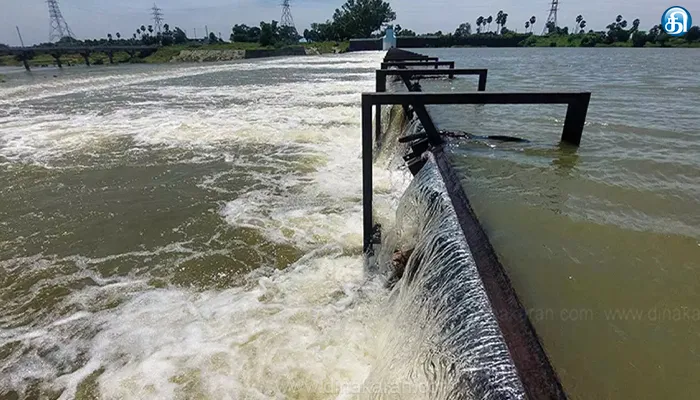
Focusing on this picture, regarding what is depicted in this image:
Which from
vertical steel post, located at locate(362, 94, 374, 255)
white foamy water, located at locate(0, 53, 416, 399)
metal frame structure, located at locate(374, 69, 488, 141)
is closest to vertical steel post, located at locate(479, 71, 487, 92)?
metal frame structure, located at locate(374, 69, 488, 141)

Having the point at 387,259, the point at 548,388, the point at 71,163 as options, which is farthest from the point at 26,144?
the point at 548,388

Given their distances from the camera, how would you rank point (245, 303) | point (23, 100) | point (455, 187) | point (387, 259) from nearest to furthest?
point (455, 187)
point (245, 303)
point (387, 259)
point (23, 100)

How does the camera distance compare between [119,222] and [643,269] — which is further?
[119,222]

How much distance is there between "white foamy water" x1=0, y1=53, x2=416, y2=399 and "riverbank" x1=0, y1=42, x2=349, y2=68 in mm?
74702

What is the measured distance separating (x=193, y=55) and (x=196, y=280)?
8521 centimetres

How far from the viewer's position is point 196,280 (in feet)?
15.8

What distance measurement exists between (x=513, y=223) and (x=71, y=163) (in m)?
10.5

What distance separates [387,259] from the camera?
4.81 metres

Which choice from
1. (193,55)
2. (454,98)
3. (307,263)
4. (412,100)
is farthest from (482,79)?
(193,55)

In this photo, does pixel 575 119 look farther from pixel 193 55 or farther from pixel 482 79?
pixel 193 55

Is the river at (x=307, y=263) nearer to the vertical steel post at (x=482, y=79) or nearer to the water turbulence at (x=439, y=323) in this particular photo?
the water turbulence at (x=439, y=323)

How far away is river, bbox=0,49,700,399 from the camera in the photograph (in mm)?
2484

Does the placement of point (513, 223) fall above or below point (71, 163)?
above

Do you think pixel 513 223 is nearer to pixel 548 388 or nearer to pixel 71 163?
pixel 548 388
